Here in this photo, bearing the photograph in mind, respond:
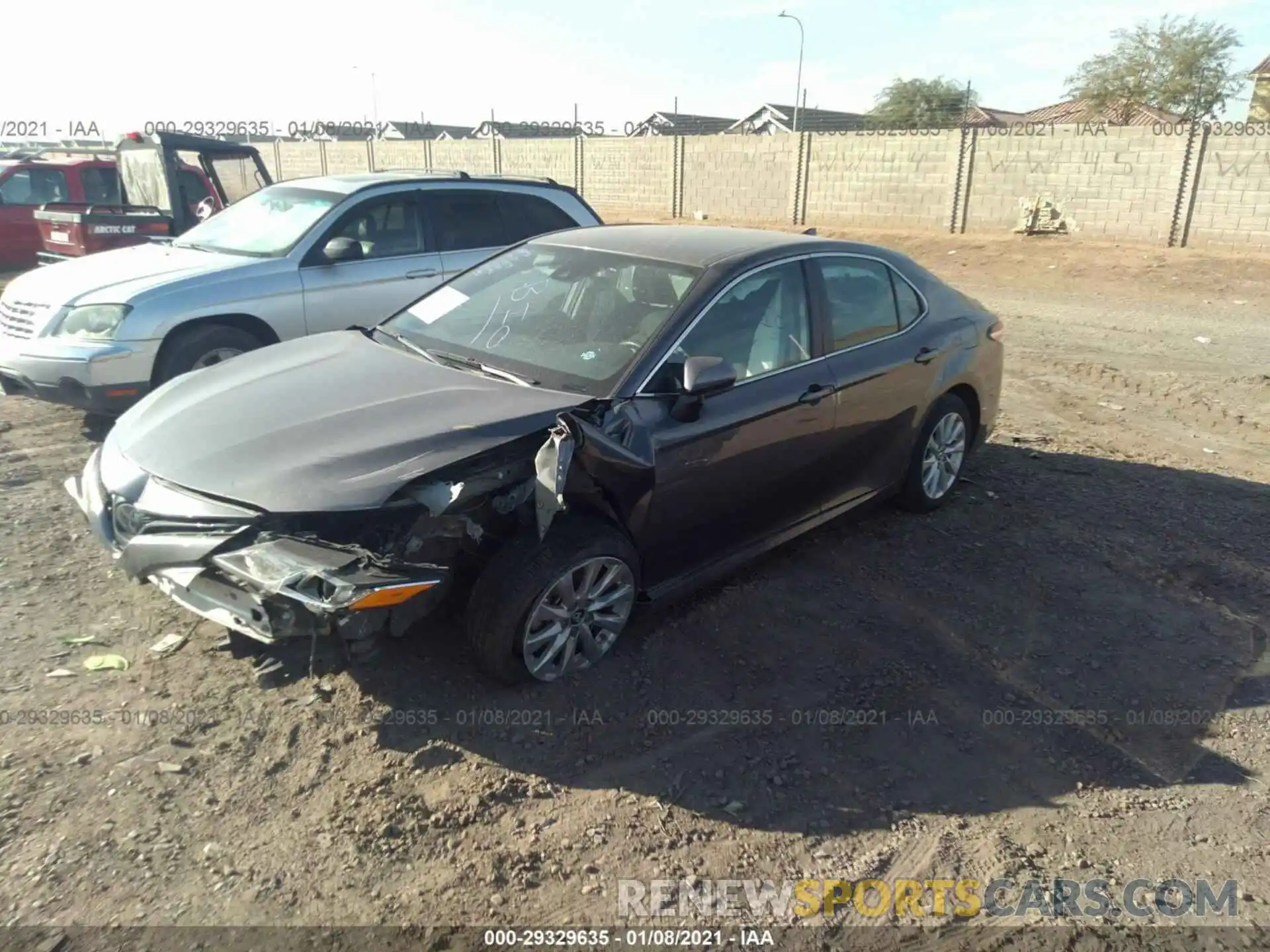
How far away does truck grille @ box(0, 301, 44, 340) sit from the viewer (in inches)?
233

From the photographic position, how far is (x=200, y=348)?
607 cm

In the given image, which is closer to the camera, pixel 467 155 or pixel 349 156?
pixel 467 155

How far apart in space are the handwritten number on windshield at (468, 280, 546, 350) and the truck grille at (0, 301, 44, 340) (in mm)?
3530

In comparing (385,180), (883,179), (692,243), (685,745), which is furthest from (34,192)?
(883,179)

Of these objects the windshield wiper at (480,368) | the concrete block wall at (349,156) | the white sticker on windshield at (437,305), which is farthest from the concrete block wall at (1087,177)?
the concrete block wall at (349,156)

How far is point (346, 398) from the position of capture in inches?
145

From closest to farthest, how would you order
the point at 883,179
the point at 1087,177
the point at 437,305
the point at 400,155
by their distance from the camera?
1. the point at 437,305
2. the point at 1087,177
3. the point at 883,179
4. the point at 400,155

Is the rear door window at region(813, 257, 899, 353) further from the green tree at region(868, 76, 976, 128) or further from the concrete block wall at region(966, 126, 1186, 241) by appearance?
the green tree at region(868, 76, 976, 128)

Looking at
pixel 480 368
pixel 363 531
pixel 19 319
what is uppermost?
pixel 480 368

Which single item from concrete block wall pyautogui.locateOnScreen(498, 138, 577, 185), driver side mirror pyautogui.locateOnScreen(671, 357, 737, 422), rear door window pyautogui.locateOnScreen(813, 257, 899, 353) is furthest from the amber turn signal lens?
concrete block wall pyautogui.locateOnScreen(498, 138, 577, 185)

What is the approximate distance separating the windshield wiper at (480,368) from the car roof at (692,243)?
91cm

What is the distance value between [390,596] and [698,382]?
1.45 m

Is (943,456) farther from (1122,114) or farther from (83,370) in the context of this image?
(1122,114)

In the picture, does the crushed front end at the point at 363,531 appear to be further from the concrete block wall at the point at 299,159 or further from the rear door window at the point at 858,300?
the concrete block wall at the point at 299,159
